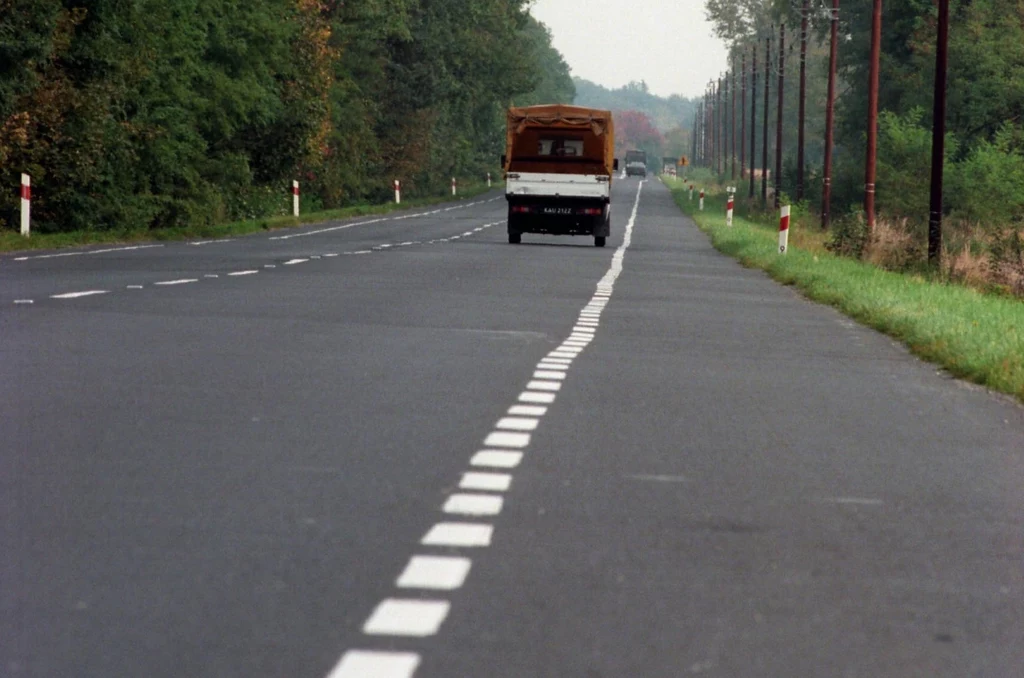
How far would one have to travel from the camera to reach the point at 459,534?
21.9 feet

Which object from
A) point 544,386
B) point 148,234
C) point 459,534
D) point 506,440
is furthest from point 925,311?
point 148,234

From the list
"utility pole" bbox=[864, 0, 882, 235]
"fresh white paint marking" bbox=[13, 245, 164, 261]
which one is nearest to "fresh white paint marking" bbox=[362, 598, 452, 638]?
"fresh white paint marking" bbox=[13, 245, 164, 261]

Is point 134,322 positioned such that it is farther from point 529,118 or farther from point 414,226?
point 414,226

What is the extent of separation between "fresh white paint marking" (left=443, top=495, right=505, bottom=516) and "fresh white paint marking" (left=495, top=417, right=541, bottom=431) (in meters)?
2.08

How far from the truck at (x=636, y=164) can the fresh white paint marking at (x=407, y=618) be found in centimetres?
16754

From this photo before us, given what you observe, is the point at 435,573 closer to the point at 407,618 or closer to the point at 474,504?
the point at 407,618

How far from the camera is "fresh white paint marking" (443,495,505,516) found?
23.5ft

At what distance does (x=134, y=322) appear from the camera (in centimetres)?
1534

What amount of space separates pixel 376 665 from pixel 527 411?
18.2ft

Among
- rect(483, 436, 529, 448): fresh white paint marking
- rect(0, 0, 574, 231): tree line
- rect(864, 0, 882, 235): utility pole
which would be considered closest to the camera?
rect(483, 436, 529, 448): fresh white paint marking

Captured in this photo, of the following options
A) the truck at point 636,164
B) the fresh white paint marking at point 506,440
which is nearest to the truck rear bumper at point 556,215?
the fresh white paint marking at point 506,440

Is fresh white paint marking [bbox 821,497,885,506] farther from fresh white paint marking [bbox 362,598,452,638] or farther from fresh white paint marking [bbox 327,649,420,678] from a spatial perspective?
fresh white paint marking [bbox 327,649,420,678]

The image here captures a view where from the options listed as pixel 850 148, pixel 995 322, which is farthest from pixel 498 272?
pixel 850 148

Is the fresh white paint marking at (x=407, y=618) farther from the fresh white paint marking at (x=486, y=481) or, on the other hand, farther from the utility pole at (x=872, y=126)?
the utility pole at (x=872, y=126)
